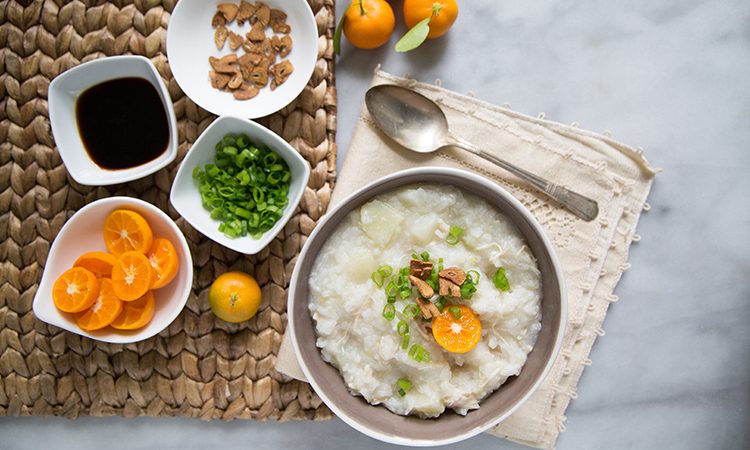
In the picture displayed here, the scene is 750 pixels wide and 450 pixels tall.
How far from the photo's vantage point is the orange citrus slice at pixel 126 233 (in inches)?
73.6

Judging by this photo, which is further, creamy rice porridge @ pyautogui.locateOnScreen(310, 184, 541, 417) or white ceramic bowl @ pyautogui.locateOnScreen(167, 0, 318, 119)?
white ceramic bowl @ pyautogui.locateOnScreen(167, 0, 318, 119)

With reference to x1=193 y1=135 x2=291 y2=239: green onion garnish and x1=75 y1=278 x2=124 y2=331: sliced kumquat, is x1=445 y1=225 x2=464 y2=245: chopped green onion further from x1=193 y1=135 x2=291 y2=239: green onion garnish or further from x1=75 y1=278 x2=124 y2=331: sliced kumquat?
x1=75 y1=278 x2=124 y2=331: sliced kumquat

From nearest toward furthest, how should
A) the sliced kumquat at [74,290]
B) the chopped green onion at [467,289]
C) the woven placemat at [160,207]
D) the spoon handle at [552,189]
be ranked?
the chopped green onion at [467,289] → the sliced kumquat at [74,290] → the spoon handle at [552,189] → the woven placemat at [160,207]

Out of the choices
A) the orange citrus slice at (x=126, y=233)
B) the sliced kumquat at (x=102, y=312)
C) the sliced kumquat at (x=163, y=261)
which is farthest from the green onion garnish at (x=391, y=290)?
the sliced kumquat at (x=102, y=312)

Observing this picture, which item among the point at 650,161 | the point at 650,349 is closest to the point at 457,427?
the point at 650,349

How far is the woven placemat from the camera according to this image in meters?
2.04

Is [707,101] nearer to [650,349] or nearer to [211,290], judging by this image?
[650,349]

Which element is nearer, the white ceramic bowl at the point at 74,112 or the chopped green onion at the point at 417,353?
the chopped green onion at the point at 417,353

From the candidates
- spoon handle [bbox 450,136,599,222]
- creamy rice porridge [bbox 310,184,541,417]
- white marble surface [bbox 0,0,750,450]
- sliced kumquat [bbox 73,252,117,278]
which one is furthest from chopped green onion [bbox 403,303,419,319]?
sliced kumquat [bbox 73,252,117,278]

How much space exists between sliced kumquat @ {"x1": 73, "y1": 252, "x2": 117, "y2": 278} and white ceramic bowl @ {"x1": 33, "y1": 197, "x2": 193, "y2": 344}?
0.25 ft

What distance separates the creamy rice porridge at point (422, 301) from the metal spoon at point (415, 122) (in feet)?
0.88

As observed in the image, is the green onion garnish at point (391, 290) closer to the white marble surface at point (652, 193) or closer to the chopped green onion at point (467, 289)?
the chopped green onion at point (467, 289)

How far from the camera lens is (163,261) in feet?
6.17

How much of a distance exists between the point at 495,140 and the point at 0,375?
2.46 m
